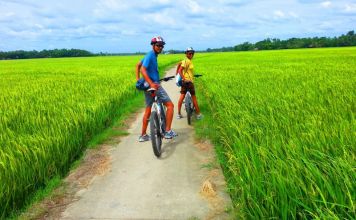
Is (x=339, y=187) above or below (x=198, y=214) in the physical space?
above

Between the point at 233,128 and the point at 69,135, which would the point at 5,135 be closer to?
the point at 69,135

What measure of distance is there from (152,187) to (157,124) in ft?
5.23

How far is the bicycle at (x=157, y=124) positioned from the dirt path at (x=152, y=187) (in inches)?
7.6

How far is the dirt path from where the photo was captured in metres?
3.68

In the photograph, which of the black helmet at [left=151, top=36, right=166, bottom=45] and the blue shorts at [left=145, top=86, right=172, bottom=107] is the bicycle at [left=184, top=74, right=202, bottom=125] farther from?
the black helmet at [left=151, top=36, right=166, bottom=45]

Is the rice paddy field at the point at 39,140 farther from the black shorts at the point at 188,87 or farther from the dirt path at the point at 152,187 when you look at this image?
the black shorts at the point at 188,87

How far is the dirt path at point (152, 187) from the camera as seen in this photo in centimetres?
368

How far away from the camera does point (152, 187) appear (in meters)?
4.35

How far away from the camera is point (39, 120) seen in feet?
20.4

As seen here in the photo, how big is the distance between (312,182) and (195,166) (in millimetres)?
2519

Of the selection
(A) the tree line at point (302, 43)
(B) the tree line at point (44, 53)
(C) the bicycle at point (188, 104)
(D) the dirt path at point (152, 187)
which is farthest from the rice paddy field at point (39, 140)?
(B) the tree line at point (44, 53)

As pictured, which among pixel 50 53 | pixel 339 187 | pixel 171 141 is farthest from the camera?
pixel 50 53

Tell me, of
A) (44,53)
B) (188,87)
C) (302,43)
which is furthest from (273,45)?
(188,87)

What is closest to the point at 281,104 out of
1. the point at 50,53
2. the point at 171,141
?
the point at 171,141
